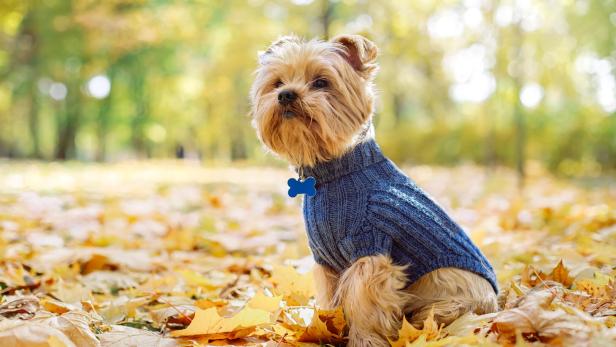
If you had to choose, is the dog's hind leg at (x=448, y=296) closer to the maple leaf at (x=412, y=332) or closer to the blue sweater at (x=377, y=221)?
the blue sweater at (x=377, y=221)

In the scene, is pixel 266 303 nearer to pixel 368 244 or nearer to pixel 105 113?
pixel 368 244

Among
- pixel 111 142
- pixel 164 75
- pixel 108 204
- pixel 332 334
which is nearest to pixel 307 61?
pixel 332 334

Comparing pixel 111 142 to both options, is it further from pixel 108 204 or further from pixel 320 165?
pixel 320 165

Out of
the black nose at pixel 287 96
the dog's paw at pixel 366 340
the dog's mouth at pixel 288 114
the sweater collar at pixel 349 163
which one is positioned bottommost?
the dog's paw at pixel 366 340

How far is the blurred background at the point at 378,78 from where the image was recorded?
537 inches

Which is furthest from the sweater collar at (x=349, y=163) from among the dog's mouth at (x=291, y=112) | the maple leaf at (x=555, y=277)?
the maple leaf at (x=555, y=277)

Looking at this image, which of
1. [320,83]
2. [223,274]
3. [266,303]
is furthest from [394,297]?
[223,274]

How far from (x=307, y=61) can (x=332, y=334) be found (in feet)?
4.52

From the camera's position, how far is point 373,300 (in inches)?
107

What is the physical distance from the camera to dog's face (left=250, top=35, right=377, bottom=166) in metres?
3.00

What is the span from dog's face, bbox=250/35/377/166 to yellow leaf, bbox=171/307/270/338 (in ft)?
2.76

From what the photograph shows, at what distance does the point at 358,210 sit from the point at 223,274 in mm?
1771

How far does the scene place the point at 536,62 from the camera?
59.0 feet

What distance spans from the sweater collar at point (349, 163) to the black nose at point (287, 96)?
358mm
